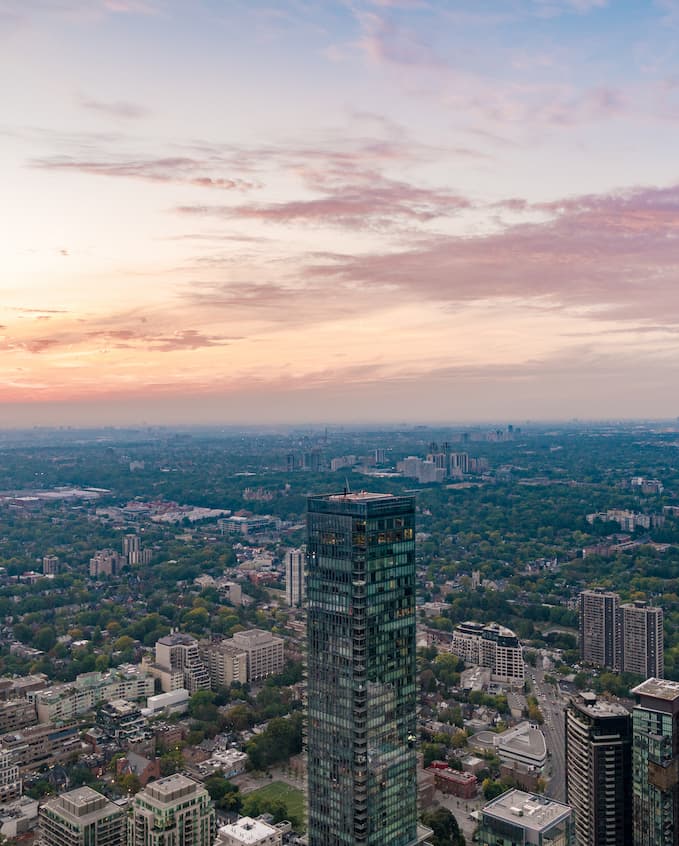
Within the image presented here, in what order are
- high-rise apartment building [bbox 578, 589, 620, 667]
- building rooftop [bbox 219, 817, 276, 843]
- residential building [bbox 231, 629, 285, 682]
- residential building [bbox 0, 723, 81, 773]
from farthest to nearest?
high-rise apartment building [bbox 578, 589, 620, 667]
residential building [bbox 231, 629, 285, 682]
residential building [bbox 0, 723, 81, 773]
building rooftop [bbox 219, 817, 276, 843]

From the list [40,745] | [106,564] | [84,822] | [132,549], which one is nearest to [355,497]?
[84,822]

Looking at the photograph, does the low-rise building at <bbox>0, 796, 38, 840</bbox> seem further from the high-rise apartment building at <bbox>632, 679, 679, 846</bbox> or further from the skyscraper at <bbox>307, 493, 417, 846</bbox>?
the high-rise apartment building at <bbox>632, 679, 679, 846</bbox>

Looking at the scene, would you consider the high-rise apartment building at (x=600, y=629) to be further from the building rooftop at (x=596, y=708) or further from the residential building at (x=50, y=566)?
the residential building at (x=50, y=566)

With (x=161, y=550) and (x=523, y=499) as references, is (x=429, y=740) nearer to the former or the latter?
(x=161, y=550)

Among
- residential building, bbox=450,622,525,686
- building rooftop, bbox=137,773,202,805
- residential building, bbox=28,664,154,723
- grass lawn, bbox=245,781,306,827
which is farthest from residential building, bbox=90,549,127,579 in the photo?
building rooftop, bbox=137,773,202,805

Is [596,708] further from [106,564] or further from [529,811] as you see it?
[106,564]

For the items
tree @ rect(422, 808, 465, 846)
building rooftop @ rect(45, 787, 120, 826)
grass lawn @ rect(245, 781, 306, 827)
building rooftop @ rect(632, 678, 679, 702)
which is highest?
building rooftop @ rect(632, 678, 679, 702)

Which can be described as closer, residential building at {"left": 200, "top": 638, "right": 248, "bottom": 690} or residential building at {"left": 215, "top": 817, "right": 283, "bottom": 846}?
residential building at {"left": 215, "top": 817, "right": 283, "bottom": 846}

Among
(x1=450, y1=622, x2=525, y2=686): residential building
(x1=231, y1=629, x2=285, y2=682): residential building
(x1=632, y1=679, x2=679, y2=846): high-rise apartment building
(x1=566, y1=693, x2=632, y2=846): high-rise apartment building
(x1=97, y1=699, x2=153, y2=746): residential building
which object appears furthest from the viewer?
(x1=231, y1=629, x2=285, y2=682): residential building
